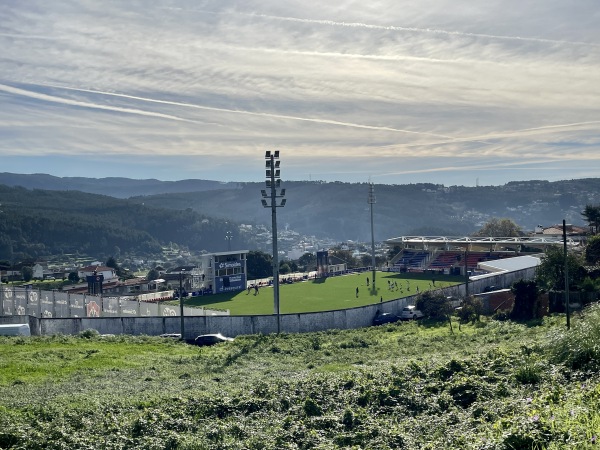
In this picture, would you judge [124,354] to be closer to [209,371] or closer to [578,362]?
[209,371]

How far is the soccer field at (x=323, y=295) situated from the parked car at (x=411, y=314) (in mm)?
7909

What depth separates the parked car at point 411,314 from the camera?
36.7m

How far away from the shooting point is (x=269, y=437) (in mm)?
10195

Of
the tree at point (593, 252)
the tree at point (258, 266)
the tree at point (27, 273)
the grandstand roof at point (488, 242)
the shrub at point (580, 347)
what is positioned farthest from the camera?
the tree at point (27, 273)

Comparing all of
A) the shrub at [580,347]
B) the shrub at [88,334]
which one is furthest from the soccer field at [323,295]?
the shrub at [580,347]

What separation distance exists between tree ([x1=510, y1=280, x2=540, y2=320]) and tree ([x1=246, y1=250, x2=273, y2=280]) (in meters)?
44.1

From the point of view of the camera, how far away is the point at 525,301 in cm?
3244

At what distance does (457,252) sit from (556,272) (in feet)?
134

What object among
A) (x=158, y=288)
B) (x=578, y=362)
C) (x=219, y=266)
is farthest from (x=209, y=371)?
(x=158, y=288)

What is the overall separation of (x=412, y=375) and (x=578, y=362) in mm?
3479

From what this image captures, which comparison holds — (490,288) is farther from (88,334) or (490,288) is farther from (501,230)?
(501,230)

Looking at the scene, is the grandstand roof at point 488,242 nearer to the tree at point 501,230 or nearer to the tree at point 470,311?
the tree at point 501,230

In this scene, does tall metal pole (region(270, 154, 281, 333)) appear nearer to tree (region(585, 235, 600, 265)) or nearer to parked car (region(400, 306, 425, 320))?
parked car (region(400, 306, 425, 320))

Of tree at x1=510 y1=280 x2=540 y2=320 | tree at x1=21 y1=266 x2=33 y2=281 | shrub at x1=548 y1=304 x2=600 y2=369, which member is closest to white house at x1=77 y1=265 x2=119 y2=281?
tree at x1=21 y1=266 x2=33 y2=281
